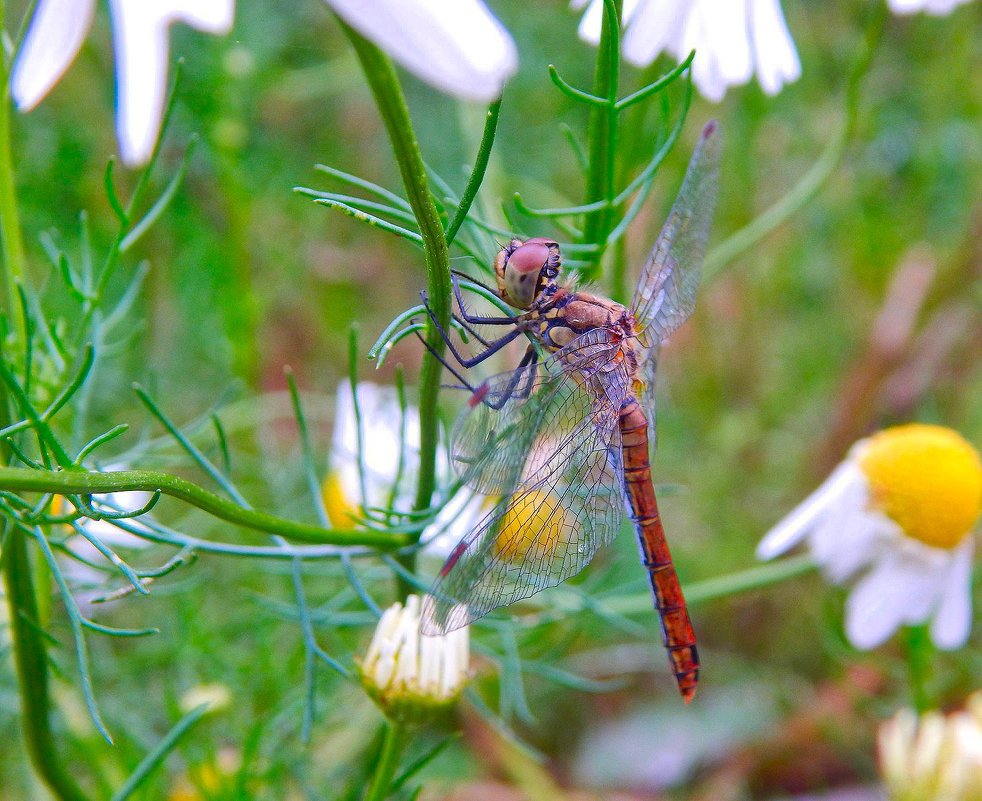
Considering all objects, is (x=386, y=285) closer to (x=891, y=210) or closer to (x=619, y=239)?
(x=891, y=210)

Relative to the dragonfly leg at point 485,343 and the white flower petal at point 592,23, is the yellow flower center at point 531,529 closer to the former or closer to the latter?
the dragonfly leg at point 485,343

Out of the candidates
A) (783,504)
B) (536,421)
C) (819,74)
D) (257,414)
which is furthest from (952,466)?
(819,74)

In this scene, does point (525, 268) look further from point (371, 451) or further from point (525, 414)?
point (371, 451)

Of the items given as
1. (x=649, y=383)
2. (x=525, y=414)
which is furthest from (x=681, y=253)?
(x=525, y=414)

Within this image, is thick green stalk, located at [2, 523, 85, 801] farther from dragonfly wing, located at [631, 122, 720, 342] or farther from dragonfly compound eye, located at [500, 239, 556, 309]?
dragonfly wing, located at [631, 122, 720, 342]

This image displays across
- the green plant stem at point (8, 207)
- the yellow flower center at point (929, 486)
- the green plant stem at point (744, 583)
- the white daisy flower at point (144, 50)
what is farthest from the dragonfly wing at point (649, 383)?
the white daisy flower at point (144, 50)

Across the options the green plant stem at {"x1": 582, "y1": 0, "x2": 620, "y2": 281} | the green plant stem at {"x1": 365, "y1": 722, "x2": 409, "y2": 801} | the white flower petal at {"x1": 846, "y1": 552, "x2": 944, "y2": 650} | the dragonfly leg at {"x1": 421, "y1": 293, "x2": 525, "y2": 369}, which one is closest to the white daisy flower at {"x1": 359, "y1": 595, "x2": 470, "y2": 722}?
the green plant stem at {"x1": 365, "y1": 722, "x2": 409, "y2": 801}
